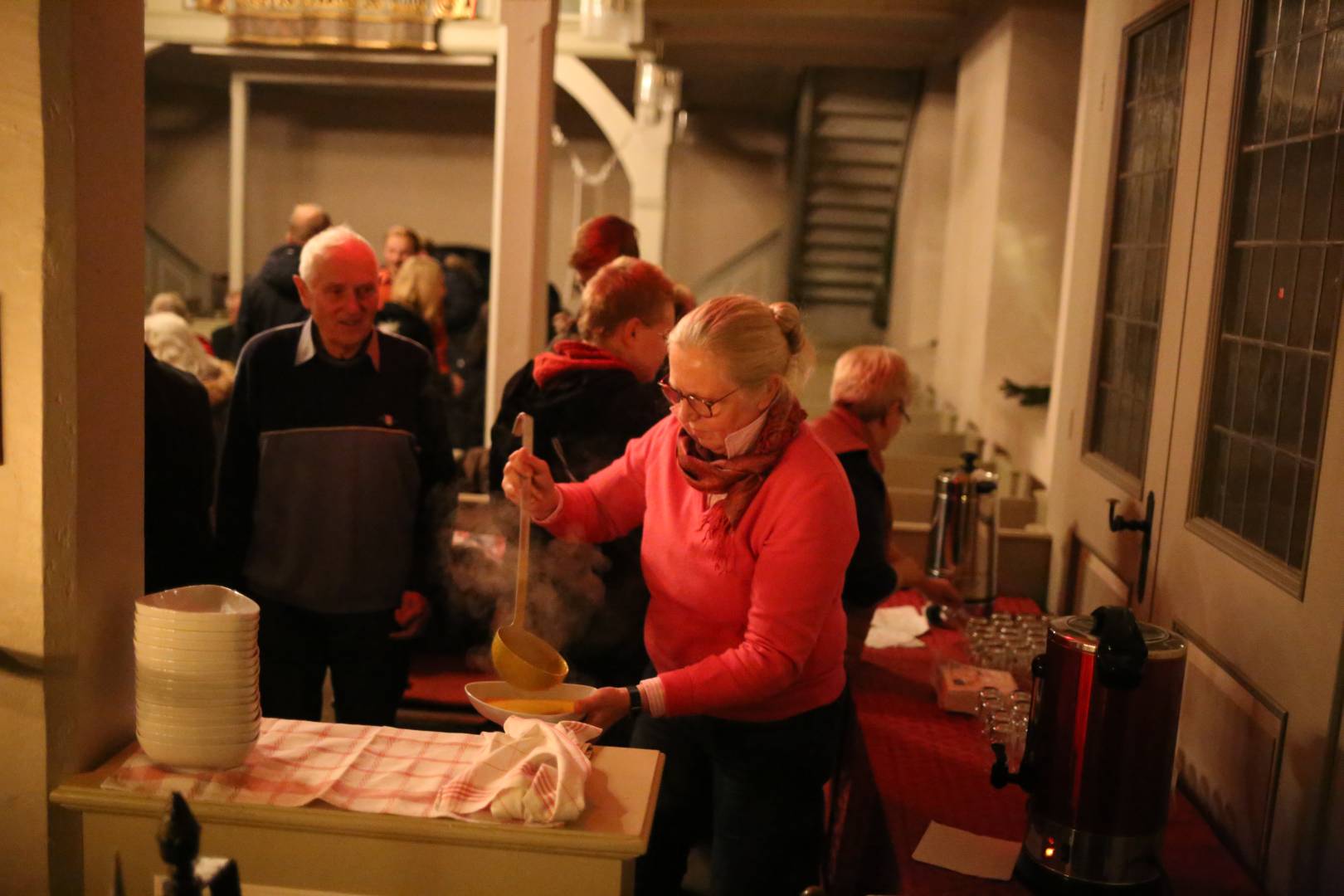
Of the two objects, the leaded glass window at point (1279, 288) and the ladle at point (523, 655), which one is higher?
the leaded glass window at point (1279, 288)

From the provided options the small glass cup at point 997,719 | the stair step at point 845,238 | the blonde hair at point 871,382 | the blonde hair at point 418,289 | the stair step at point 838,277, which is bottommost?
the small glass cup at point 997,719

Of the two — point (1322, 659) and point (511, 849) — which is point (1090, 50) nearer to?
point (1322, 659)

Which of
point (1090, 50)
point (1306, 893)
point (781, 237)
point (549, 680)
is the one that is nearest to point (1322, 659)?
point (1306, 893)

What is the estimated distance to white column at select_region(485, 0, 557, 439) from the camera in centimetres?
433

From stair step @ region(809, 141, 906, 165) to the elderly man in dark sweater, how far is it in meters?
8.31

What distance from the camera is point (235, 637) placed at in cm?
157

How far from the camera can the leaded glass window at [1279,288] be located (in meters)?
2.04

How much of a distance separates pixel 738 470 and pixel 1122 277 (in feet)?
5.94

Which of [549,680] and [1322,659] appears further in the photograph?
[549,680]

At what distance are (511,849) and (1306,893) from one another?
1255mm

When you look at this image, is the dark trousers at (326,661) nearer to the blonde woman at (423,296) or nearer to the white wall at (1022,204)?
the blonde woman at (423,296)

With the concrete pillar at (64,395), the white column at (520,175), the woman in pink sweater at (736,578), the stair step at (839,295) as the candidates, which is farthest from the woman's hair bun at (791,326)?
the stair step at (839,295)

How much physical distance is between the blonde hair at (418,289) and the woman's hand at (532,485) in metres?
3.08

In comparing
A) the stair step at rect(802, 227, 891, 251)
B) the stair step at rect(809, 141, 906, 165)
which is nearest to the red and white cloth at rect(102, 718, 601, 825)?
the stair step at rect(809, 141, 906, 165)
